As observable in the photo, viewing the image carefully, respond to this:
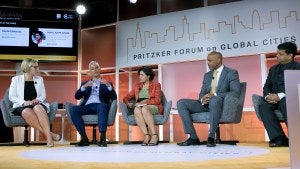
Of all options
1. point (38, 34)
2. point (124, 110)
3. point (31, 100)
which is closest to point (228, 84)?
point (124, 110)

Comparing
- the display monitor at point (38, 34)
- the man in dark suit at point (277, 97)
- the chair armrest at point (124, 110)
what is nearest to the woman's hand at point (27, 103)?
the chair armrest at point (124, 110)

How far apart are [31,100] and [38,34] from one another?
200 centimetres

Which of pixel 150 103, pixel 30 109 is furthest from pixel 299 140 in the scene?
pixel 30 109

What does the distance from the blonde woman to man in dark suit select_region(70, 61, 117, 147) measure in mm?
390

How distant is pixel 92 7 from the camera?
7371 mm

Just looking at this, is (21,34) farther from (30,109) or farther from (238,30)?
(238,30)

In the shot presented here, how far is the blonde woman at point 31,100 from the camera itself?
4.68m

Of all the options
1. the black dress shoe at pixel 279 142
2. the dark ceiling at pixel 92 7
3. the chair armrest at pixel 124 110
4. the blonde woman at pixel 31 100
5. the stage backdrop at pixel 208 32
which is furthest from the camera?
the dark ceiling at pixel 92 7

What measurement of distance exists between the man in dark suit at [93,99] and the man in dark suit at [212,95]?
3.48 ft

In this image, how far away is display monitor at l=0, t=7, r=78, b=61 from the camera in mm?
6477

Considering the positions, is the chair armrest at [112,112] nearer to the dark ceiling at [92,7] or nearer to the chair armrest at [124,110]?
the chair armrest at [124,110]

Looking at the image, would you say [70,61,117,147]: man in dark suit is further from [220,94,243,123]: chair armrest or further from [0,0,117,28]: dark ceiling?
[0,0,117,28]: dark ceiling

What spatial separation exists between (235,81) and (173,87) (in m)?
2.04

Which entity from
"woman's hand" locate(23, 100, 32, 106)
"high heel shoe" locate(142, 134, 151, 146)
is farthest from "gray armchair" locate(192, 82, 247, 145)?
"woman's hand" locate(23, 100, 32, 106)
